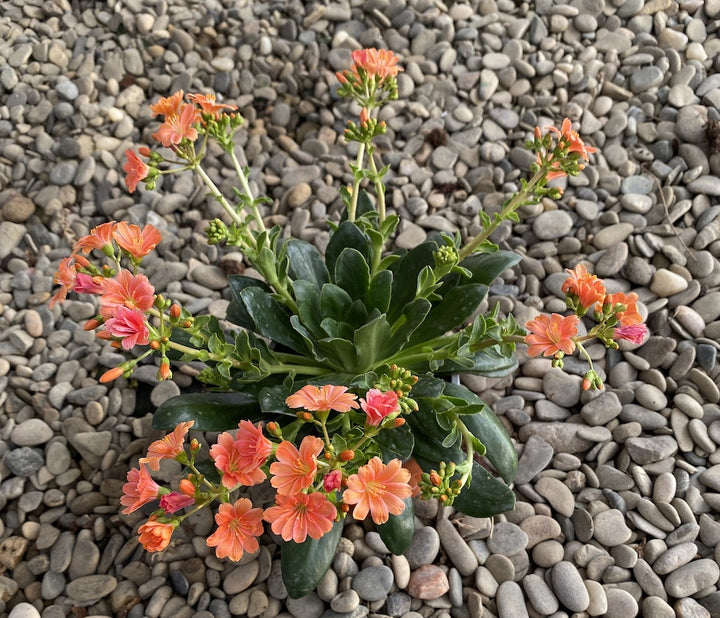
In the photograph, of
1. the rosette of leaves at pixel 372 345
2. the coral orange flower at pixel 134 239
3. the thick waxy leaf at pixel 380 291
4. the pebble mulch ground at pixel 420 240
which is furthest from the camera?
the pebble mulch ground at pixel 420 240

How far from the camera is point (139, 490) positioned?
1.25 m

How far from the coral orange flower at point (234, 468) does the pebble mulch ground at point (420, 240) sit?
678 mm

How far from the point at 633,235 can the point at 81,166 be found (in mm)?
2217

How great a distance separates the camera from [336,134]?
2836 millimetres

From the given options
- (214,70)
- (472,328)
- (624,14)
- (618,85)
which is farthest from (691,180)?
(214,70)

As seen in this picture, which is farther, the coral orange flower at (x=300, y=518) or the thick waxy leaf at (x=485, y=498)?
the thick waxy leaf at (x=485, y=498)

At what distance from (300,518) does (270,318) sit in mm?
700

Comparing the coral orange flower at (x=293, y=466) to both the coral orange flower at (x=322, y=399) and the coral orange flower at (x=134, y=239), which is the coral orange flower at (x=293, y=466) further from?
the coral orange flower at (x=134, y=239)

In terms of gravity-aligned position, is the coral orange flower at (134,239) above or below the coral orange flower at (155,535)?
above

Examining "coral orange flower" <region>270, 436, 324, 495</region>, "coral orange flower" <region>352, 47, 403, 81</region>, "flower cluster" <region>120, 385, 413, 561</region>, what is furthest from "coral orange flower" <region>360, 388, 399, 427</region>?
"coral orange flower" <region>352, 47, 403, 81</region>

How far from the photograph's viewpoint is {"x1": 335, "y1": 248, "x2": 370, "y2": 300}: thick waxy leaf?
1716mm

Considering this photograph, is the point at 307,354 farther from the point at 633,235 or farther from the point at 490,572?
the point at 633,235

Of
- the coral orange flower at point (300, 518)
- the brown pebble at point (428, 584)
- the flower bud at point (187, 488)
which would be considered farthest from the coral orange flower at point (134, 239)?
the brown pebble at point (428, 584)

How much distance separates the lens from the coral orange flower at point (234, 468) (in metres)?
1.22
